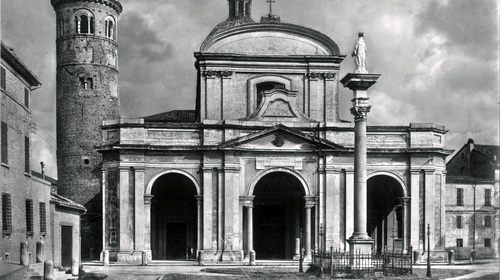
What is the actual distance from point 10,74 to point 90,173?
27.1 meters

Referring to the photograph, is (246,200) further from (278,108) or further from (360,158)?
(360,158)

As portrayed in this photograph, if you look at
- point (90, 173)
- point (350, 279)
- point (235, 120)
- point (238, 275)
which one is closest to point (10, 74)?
point (238, 275)

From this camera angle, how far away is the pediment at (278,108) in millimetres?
42312

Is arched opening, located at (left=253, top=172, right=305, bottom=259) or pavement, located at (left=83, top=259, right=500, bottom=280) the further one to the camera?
arched opening, located at (left=253, top=172, right=305, bottom=259)

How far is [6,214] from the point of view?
26.0 metres

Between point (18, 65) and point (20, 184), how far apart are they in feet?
13.9

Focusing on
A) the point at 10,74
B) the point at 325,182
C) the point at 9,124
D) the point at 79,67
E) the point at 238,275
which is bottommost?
the point at 238,275

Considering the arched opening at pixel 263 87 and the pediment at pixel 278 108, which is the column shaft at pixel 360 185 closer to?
the pediment at pixel 278 108

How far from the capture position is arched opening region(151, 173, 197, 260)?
44.6 m

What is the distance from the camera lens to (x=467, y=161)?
63.3m

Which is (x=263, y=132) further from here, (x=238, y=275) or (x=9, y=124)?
(x=9, y=124)

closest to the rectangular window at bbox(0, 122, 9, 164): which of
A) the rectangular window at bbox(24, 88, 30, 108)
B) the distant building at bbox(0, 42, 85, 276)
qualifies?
the distant building at bbox(0, 42, 85, 276)

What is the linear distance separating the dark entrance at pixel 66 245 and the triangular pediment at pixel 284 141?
9765 millimetres

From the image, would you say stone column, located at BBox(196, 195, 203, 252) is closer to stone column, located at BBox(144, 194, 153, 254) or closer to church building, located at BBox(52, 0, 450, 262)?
church building, located at BBox(52, 0, 450, 262)
